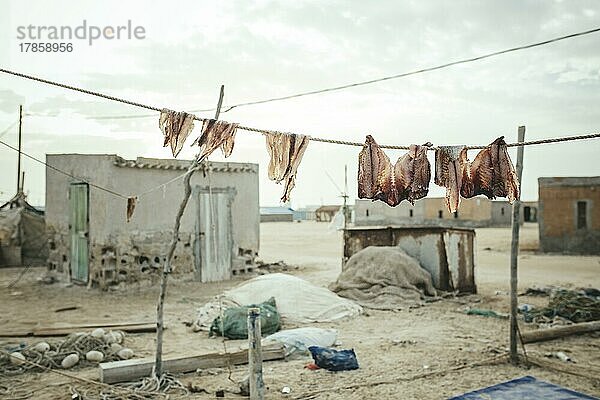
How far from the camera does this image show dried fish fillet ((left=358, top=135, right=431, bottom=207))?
4.95m

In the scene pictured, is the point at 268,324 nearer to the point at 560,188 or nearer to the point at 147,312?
the point at 147,312

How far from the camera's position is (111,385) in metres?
5.69

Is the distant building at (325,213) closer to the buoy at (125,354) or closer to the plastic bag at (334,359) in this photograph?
the buoy at (125,354)

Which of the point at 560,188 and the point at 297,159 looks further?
the point at 560,188

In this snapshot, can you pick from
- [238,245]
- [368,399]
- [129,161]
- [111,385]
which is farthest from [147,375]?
[238,245]

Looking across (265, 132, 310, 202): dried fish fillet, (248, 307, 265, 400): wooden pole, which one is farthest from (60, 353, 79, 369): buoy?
(265, 132, 310, 202): dried fish fillet

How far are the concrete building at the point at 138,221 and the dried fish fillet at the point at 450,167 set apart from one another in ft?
24.3

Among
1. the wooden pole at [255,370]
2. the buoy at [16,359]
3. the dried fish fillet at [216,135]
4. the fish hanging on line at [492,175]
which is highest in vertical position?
the dried fish fillet at [216,135]

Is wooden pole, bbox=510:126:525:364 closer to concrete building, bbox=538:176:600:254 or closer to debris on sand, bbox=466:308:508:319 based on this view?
debris on sand, bbox=466:308:508:319

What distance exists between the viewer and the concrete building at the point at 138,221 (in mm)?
12539

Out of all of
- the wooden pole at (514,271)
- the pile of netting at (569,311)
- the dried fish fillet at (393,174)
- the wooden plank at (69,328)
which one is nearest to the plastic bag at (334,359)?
the wooden pole at (514,271)

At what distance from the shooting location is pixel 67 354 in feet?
21.7

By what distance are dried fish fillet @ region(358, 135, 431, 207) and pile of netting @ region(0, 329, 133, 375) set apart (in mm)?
4055

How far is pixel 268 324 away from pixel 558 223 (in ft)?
60.8
